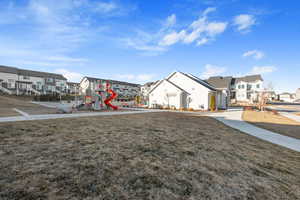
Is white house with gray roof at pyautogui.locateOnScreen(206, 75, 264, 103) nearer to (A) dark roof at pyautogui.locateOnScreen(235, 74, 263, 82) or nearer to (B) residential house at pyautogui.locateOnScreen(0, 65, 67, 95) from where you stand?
(A) dark roof at pyautogui.locateOnScreen(235, 74, 263, 82)

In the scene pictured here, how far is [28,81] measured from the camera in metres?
43.3

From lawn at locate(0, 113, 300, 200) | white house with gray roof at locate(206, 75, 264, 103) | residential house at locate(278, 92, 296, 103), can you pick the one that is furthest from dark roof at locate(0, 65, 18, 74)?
residential house at locate(278, 92, 296, 103)

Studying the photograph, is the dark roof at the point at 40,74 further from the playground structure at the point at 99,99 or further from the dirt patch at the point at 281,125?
the dirt patch at the point at 281,125

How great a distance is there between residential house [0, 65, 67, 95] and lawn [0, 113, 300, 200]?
48.0 meters

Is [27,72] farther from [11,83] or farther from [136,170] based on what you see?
[136,170]

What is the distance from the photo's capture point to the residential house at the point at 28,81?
38281 millimetres

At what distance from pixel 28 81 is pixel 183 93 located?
170 feet

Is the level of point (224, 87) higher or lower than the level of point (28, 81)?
lower

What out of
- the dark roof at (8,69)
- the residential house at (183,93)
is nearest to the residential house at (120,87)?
the dark roof at (8,69)

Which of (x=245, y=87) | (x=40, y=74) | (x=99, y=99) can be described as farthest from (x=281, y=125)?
(x=40, y=74)

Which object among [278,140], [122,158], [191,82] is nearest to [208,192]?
[122,158]

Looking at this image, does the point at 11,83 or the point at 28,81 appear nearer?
the point at 11,83

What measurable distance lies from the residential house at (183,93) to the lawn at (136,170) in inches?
659

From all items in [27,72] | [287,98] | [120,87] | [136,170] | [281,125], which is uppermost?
[27,72]
